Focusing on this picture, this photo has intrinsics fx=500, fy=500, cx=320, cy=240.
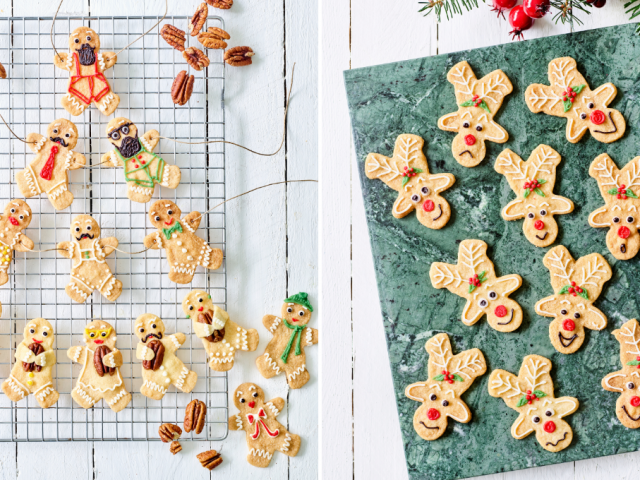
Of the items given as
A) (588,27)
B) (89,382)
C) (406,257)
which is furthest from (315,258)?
(588,27)

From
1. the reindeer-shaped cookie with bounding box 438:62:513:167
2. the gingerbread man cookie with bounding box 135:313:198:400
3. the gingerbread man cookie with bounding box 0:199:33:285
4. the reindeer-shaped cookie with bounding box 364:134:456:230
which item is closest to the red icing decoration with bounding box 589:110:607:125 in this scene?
the reindeer-shaped cookie with bounding box 438:62:513:167

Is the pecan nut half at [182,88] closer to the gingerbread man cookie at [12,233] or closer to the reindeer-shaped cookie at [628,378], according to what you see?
the gingerbread man cookie at [12,233]

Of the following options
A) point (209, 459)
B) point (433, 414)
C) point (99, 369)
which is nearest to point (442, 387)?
point (433, 414)

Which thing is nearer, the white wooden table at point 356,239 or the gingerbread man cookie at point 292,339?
the white wooden table at point 356,239

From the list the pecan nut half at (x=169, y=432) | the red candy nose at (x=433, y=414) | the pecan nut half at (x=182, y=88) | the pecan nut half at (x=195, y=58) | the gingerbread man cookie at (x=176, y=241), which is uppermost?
the pecan nut half at (x=195, y=58)

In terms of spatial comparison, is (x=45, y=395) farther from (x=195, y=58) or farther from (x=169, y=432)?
(x=195, y=58)

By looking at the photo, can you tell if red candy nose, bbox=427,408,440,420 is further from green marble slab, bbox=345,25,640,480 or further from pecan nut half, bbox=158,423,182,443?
pecan nut half, bbox=158,423,182,443

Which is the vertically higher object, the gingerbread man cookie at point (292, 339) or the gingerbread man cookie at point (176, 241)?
the gingerbread man cookie at point (176, 241)

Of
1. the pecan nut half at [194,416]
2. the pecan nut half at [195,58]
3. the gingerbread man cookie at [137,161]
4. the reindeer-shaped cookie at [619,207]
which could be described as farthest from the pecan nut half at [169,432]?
the reindeer-shaped cookie at [619,207]
